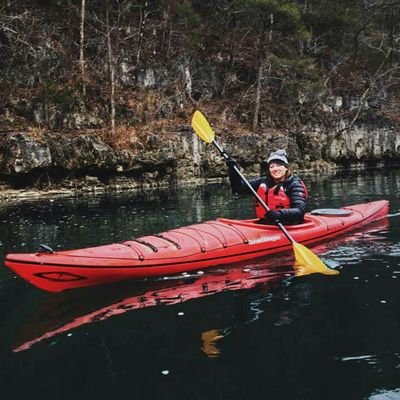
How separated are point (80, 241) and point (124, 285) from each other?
2.94 metres

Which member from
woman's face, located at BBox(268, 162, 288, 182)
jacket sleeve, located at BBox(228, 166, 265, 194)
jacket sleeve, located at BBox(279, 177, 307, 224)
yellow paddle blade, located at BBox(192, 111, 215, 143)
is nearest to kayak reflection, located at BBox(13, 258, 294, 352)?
jacket sleeve, located at BBox(279, 177, 307, 224)

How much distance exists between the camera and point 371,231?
27.3 feet

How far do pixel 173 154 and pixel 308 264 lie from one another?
14.4 meters

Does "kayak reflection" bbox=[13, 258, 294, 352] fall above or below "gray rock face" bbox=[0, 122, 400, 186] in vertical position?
below

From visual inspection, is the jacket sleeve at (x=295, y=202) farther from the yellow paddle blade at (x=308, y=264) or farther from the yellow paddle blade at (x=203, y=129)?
the yellow paddle blade at (x=203, y=129)

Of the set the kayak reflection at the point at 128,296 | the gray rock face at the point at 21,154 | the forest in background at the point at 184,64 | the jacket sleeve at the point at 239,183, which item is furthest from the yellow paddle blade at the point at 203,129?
the forest in background at the point at 184,64

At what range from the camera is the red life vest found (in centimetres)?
699

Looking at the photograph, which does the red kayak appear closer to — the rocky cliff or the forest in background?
the rocky cliff

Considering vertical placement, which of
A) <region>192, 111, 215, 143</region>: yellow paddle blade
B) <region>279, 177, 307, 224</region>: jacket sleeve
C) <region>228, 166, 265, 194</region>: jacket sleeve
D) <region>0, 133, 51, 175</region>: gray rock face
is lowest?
<region>279, 177, 307, 224</region>: jacket sleeve

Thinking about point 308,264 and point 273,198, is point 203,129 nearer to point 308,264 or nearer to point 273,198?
point 273,198

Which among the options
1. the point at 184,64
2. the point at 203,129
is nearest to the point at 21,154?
the point at 203,129

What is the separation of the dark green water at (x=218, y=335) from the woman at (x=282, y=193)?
63cm

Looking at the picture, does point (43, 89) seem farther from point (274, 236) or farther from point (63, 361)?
point (63, 361)

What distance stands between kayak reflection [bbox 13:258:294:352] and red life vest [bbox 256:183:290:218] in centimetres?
107
